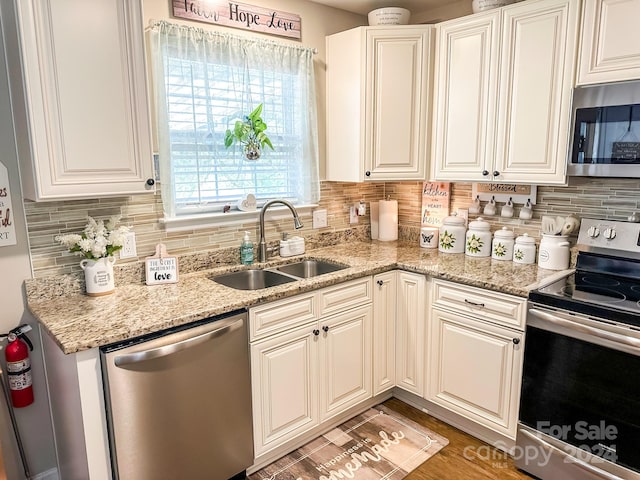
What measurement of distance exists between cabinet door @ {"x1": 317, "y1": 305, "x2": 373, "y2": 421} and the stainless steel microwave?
1.30 metres

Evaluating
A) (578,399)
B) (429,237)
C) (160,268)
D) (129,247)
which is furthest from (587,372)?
(129,247)

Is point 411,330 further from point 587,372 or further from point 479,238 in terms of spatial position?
point 587,372

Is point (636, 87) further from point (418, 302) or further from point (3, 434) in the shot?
point (3, 434)

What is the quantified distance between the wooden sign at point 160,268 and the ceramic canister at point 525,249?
1872mm

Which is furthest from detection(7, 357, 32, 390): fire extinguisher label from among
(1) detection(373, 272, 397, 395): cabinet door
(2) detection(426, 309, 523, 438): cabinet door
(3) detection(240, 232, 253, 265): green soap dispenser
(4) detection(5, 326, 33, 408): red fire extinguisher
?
(2) detection(426, 309, 523, 438): cabinet door

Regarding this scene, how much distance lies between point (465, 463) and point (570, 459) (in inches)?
18.9

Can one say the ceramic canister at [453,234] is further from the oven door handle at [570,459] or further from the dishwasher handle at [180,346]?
the dishwasher handle at [180,346]

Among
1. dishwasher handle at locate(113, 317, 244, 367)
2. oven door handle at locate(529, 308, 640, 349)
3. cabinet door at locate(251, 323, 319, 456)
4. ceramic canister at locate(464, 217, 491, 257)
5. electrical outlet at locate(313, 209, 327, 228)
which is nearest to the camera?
dishwasher handle at locate(113, 317, 244, 367)

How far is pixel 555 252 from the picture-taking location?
2340mm

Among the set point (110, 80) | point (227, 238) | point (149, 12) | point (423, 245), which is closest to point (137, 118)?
point (110, 80)

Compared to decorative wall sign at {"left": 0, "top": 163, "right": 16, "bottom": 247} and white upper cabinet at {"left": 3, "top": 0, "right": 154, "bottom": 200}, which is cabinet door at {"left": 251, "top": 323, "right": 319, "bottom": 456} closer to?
white upper cabinet at {"left": 3, "top": 0, "right": 154, "bottom": 200}

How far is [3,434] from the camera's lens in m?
1.91

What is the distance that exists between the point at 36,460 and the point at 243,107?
2006mm

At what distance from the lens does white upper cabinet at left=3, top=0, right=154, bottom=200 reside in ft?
5.20
